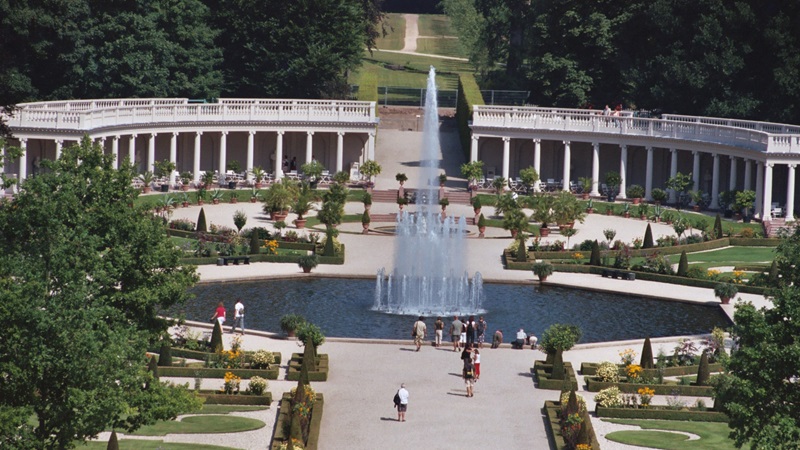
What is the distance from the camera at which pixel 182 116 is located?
101188 mm

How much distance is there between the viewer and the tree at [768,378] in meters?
41.4

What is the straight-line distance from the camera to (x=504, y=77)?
127750mm

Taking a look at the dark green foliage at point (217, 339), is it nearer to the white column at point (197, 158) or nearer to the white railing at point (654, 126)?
the white railing at point (654, 126)

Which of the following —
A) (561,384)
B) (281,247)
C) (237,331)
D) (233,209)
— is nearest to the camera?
(561,384)

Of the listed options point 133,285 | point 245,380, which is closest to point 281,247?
point 245,380

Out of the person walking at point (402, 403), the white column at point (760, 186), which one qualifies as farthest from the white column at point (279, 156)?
the person walking at point (402, 403)

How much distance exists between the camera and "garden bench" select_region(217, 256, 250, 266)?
250ft

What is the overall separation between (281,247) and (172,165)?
54.7ft

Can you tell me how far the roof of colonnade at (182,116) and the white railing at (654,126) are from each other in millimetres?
8106

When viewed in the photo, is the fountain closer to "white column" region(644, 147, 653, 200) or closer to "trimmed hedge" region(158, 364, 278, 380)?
"trimmed hedge" region(158, 364, 278, 380)

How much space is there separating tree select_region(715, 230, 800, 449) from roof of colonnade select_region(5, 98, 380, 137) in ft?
181

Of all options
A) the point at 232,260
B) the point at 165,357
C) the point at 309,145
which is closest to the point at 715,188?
the point at 309,145

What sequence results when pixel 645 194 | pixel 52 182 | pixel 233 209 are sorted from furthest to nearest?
1. pixel 645 194
2. pixel 233 209
3. pixel 52 182

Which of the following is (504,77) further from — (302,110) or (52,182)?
(52,182)
